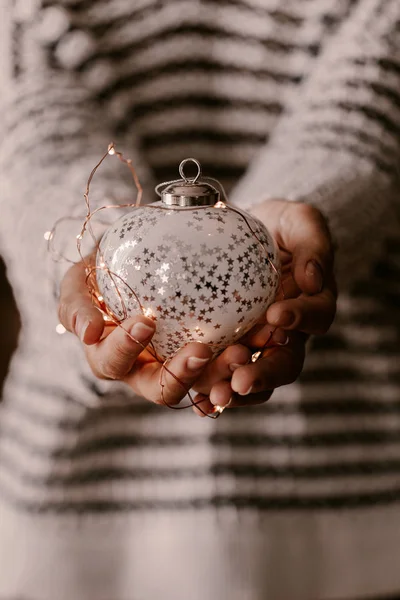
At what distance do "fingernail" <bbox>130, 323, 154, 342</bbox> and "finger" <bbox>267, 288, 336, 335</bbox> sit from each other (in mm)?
107

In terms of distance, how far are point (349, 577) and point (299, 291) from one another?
1.41ft

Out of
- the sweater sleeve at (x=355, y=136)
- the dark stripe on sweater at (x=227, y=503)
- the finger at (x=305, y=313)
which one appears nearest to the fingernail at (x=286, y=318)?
the finger at (x=305, y=313)

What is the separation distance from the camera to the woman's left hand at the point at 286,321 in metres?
0.51

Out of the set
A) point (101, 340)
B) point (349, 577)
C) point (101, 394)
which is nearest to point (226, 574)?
point (349, 577)

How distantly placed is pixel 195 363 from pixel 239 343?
0.29 ft

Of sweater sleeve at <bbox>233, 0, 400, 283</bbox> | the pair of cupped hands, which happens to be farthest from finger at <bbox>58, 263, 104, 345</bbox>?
sweater sleeve at <bbox>233, 0, 400, 283</bbox>

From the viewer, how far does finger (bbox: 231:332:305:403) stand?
1.64 feet

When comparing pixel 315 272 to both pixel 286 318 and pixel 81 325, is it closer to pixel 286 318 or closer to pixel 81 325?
pixel 286 318

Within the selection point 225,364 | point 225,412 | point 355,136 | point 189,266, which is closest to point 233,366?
point 225,364

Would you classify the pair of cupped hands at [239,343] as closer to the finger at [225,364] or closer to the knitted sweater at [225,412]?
the finger at [225,364]

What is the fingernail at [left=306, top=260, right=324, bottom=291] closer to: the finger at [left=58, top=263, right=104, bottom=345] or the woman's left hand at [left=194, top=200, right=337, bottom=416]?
the woman's left hand at [left=194, top=200, right=337, bottom=416]

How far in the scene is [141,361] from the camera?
56cm

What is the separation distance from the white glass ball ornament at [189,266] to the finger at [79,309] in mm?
25

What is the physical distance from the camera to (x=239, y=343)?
0.54 metres
